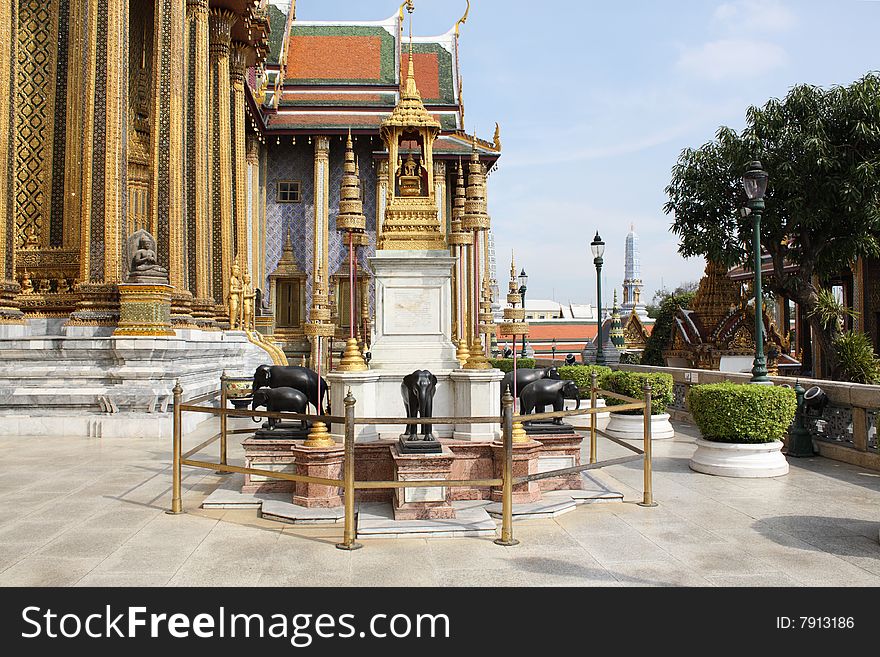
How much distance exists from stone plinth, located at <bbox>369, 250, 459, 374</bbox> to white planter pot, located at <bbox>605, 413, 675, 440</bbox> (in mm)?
5148

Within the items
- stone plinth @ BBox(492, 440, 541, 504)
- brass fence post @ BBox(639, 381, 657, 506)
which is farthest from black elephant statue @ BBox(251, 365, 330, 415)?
brass fence post @ BBox(639, 381, 657, 506)

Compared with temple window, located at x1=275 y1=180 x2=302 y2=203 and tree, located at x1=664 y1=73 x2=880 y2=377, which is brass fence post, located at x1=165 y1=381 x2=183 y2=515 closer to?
tree, located at x1=664 y1=73 x2=880 y2=377

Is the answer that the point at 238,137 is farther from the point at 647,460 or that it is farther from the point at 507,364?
the point at 647,460

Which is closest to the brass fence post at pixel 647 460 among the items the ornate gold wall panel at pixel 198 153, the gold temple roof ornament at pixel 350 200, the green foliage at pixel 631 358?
the gold temple roof ornament at pixel 350 200

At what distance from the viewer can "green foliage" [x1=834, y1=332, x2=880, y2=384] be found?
1430 centimetres

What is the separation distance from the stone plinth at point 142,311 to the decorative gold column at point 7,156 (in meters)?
2.52

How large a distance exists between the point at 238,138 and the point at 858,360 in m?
19.9

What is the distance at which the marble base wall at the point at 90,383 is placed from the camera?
12.2 metres

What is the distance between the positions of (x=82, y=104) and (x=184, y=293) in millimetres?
4613

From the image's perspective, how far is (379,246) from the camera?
8.46m

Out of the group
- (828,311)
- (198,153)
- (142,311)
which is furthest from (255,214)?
(828,311)

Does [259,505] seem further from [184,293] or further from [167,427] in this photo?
[184,293]

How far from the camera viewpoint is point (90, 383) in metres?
13.0

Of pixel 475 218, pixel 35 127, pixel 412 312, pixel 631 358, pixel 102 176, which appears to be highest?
pixel 35 127
